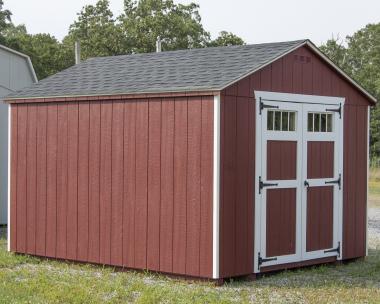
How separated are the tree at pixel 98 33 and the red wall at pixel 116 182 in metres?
29.6

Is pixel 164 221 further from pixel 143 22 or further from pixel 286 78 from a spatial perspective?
pixel 143 22

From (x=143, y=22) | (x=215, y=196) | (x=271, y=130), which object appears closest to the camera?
(x=215, y=196)

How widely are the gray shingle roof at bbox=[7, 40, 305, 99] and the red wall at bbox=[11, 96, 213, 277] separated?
20 centimetres

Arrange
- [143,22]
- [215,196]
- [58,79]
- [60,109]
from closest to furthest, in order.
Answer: [215,196]
[60,109]
[58,79]
[143,22]

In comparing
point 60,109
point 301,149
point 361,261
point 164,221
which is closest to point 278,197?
point 301,149

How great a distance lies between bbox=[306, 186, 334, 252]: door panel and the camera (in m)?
11.8

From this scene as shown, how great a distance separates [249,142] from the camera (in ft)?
35.2

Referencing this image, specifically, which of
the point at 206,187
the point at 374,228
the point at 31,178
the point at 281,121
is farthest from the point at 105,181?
the point at 374,228

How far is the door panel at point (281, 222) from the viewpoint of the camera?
436 inches

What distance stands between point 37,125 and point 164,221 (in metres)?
2.69

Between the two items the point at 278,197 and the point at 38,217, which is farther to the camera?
the point at 38,217

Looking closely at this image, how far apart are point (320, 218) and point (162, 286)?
9.44ft

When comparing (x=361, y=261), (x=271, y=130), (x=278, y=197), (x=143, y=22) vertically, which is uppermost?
(x=143, y=22)

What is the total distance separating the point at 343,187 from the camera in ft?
40.5
